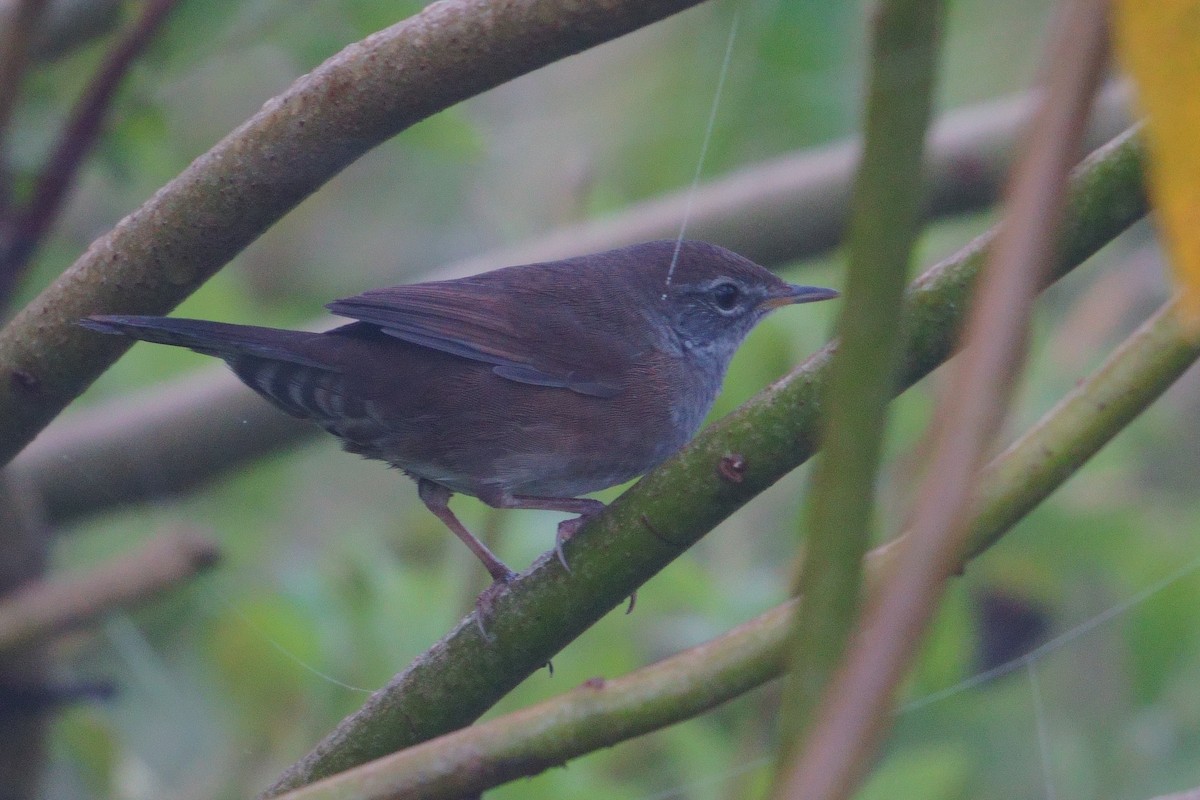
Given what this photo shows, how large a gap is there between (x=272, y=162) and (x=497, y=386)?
126 centimetres

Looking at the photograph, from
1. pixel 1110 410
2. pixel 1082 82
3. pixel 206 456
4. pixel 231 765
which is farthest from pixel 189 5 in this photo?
pixel 1082 82

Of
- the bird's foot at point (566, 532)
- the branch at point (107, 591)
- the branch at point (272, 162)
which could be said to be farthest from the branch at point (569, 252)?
the branch at point (272, 162)

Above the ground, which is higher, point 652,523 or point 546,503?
point 546,503

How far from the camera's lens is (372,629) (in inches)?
137

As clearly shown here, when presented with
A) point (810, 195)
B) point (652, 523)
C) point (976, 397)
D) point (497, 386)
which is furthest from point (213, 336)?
point (810, 195)

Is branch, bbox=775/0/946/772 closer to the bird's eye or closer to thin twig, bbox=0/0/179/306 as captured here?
thin twig, bbox=0/0/179/306

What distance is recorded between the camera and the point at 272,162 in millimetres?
Answer: 2096

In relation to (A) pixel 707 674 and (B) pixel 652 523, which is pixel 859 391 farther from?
(B) pixel 652 523

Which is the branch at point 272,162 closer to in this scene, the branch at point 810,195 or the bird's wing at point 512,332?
the bird's wing at point 512,332

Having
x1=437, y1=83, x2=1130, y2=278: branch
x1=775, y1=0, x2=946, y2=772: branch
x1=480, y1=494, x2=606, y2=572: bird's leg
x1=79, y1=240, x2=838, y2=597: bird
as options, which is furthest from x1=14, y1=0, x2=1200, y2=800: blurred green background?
x1=775, y1=0, x2=946, y2=772: branch

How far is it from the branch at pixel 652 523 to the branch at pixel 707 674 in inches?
8.2

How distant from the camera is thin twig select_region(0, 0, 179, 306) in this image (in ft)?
9.53

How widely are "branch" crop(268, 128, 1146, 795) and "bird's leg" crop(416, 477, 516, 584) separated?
80cm

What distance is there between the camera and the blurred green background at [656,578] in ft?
11.3
